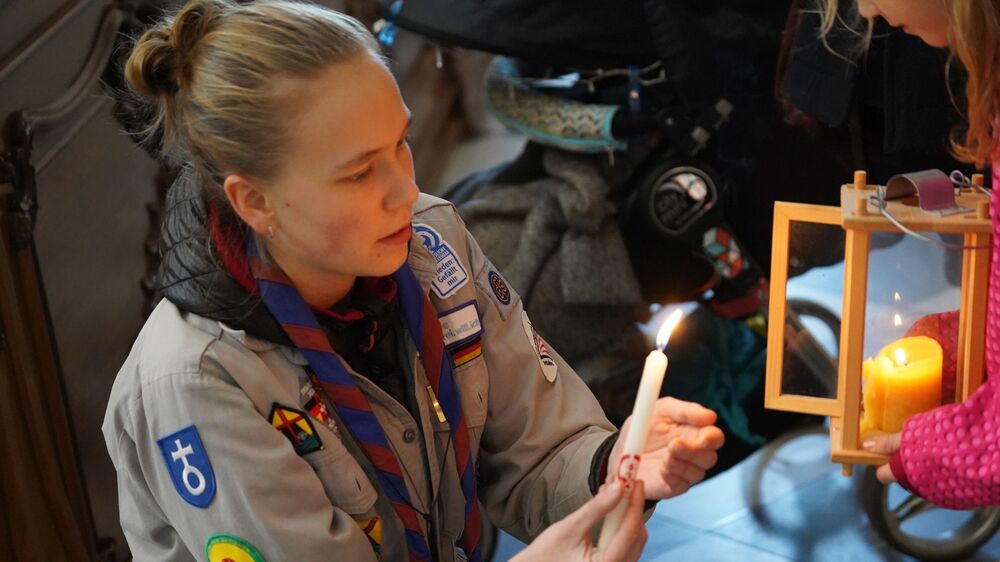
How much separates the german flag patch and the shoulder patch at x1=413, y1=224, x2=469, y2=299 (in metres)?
0.06

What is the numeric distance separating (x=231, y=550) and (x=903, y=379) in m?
0.74

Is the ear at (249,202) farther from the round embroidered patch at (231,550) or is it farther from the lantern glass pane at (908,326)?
the lantern glass pane at (908,326)

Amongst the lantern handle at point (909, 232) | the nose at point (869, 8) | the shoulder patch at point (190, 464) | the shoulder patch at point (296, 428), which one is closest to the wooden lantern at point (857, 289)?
the lantern handle at point (909, 232)

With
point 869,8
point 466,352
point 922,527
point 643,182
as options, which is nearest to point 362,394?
point 466,352

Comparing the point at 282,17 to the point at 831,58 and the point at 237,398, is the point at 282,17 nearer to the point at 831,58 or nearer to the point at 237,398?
the point at 237,398

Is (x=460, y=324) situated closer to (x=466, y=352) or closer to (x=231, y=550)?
(x=466, y=352)

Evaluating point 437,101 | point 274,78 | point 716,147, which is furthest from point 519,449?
point 437,101

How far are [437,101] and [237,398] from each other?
9.71 ft

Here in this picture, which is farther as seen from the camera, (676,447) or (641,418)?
(676,447)

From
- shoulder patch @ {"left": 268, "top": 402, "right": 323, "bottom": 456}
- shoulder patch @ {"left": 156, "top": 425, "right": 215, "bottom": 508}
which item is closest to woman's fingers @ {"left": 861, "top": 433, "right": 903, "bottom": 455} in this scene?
shoulder patch @ {"left": 268, "top": 402, "right": 323, "bottom": 456}

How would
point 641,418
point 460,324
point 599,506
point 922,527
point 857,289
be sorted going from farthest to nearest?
point 922,527
point 460,324
point 857,289
point 599,506
point 641,418

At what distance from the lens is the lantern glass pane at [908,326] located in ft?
4.22

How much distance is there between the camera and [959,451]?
4.05 feet

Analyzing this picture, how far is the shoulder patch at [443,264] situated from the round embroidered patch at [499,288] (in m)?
0.04
